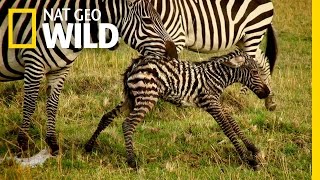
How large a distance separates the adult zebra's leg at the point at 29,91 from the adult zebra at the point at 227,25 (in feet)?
5.77

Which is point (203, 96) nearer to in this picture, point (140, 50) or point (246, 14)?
point (140, 50)

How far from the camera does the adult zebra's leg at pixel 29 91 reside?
5.55 m

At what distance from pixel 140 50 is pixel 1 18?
1277 millimetres

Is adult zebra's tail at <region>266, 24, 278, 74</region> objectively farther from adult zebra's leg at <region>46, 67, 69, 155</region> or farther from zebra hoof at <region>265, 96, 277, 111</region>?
adult zebra's leg at <region>46, 67, 69, 155</region>

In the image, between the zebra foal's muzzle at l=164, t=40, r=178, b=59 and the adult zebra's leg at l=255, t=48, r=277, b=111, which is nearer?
the zebra foal's muzzle at l=164, t=40, r=178, b=59

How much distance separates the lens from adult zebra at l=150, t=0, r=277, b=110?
6.87 meters

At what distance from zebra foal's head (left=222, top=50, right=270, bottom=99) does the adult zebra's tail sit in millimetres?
1326

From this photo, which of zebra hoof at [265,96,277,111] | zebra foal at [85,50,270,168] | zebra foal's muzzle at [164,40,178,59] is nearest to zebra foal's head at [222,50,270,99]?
zebra foal at [85,50,270,168]

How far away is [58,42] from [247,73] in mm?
1674

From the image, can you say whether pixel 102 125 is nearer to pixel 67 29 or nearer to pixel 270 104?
pixel 67 29

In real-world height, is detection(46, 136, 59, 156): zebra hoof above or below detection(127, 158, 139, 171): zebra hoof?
above

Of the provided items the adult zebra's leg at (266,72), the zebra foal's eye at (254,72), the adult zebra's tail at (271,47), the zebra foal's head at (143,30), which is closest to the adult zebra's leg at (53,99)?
the zebra foal's head at (143,30)

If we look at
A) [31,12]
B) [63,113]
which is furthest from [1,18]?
[63,113]

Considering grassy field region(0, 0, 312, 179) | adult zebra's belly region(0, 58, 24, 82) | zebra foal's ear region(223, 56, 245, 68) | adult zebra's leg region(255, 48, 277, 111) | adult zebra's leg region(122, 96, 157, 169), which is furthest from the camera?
adult zebra's leg region(255, 48, 277, 111)
